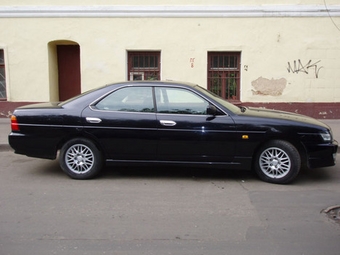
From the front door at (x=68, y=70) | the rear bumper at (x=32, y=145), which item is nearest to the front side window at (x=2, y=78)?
the front door at (x=68, y=70)

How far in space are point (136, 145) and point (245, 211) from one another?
6.57 feet

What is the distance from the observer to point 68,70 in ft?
39.8

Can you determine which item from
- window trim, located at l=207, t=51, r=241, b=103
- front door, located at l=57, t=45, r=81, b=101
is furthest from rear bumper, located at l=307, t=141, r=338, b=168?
front door, located at l=57, t=45, r=81, b=101

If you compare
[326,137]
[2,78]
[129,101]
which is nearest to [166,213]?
[129,101]

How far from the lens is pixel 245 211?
4648 millimetres

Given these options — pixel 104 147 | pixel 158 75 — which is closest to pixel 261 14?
pixel 158 75

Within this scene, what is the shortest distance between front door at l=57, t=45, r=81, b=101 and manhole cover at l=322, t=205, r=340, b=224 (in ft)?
30.5

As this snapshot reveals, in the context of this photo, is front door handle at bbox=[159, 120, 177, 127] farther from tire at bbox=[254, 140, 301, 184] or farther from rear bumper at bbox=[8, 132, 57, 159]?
rear bumper at bbox=[8, 132, 57, 159]

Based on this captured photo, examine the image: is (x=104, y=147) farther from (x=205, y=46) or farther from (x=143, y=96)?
(x=205, y=46)

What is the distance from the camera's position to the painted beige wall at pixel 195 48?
36.4ft

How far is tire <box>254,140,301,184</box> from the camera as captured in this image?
18.5 feet

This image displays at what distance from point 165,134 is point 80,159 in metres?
1.41

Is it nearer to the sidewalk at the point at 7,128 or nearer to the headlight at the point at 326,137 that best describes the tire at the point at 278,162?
the headlight at the point at 326,137

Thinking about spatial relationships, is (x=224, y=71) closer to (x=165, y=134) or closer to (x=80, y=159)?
(x=165, y=134)
